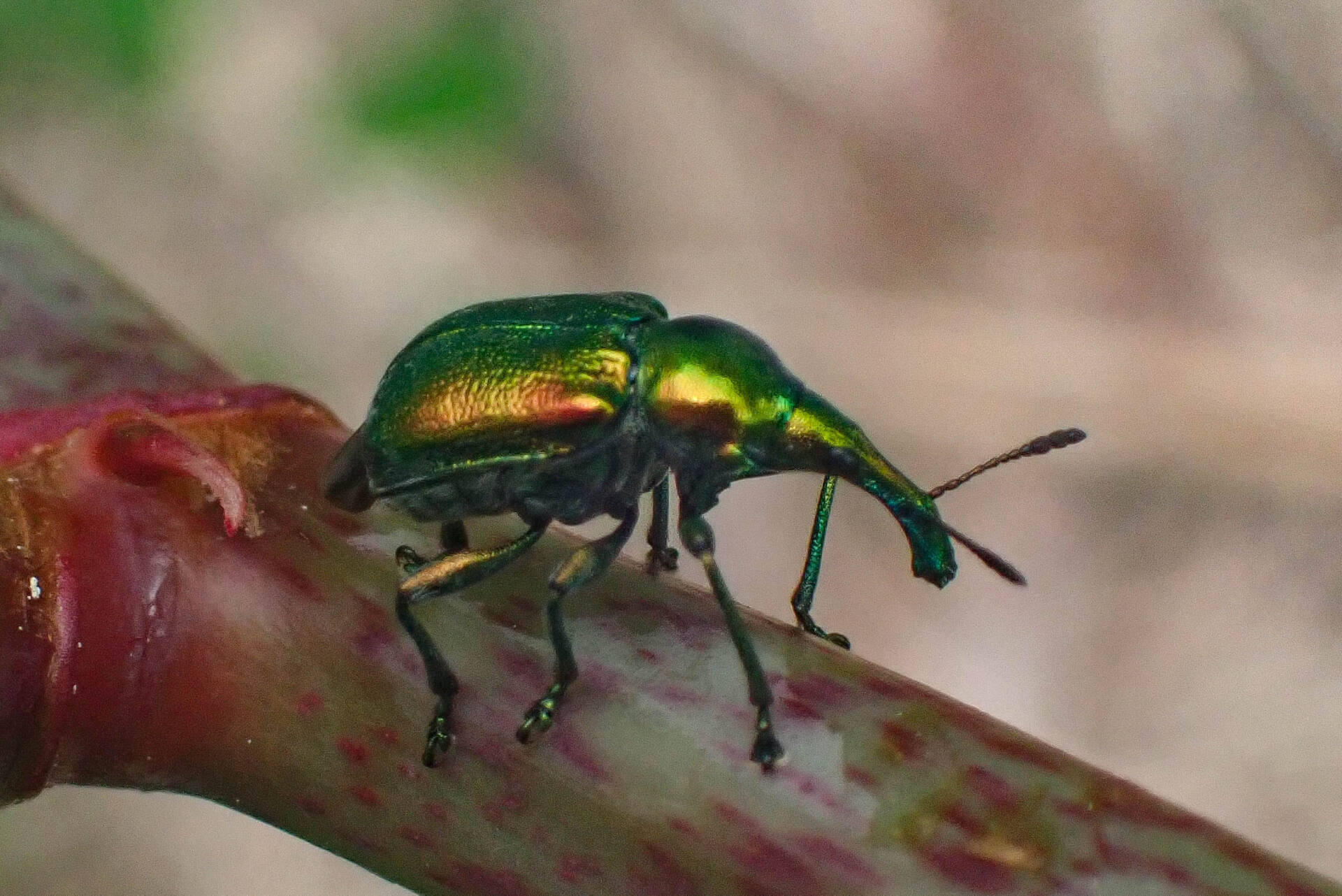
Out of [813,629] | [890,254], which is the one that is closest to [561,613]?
[813,629]

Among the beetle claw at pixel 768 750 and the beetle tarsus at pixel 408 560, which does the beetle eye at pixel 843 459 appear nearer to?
the beetle tarsus at pixel 408 560

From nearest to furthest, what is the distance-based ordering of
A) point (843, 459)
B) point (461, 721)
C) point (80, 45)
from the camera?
point (461, 721)
point (843, 459)
point (80, 45)

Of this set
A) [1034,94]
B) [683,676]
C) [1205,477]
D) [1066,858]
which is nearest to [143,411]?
[683,676]

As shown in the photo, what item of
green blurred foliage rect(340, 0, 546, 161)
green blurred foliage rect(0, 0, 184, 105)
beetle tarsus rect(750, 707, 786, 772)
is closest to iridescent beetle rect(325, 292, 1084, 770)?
beetle tarsus rect(750, 707, 786, 772)

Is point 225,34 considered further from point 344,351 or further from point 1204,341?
point 1204,341

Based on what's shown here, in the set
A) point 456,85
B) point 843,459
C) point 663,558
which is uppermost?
point 456,85

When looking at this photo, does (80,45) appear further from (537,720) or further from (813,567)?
(537,720)

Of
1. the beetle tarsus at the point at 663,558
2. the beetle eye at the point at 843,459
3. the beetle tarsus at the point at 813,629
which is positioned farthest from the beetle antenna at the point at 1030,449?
the beetle tarsus at the point at 663,558
